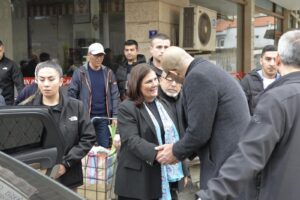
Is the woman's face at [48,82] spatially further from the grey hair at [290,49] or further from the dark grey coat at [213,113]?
the grey hair at [290,49]

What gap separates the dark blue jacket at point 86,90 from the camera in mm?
6094

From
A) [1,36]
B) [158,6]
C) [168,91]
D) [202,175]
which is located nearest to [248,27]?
[158,6]

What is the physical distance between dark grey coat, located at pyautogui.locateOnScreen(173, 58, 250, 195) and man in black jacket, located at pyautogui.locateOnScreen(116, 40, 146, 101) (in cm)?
320

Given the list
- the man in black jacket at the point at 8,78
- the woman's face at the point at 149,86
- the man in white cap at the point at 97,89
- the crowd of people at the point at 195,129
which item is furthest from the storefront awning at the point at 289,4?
the woman's face at the point at 149,86

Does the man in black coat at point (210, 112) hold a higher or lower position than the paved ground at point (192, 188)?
higher

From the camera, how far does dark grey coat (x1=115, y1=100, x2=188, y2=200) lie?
3.79 metres

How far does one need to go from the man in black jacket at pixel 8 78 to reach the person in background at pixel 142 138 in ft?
10.5

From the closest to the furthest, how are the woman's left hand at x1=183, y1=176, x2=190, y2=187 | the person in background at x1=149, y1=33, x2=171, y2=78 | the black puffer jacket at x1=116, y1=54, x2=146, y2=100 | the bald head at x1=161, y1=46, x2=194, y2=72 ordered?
the bald head at x1=161, y1=46, x2=194, y2=72 < the woman's left hand at x1=183, y1=176, x2=190, y2=187 < the person in background at x1=149, y1=33, x2=171, y2=78 < the black puffer jacket at x1=116, y1=54, x2=146, y2=100

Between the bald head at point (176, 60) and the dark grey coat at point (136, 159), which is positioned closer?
the bald head at point (176, 60)

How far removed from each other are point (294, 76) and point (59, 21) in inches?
289

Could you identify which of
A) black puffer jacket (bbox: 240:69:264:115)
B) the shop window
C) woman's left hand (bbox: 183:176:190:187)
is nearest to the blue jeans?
black puffer jacket (bbox: 240:69:264:115)

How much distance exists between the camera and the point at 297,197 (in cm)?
254

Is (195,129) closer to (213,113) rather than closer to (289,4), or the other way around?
(213,113)

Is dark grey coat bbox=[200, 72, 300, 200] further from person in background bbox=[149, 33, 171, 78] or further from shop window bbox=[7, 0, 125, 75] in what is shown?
shop window bbox=[7, 0, 125, 75]
